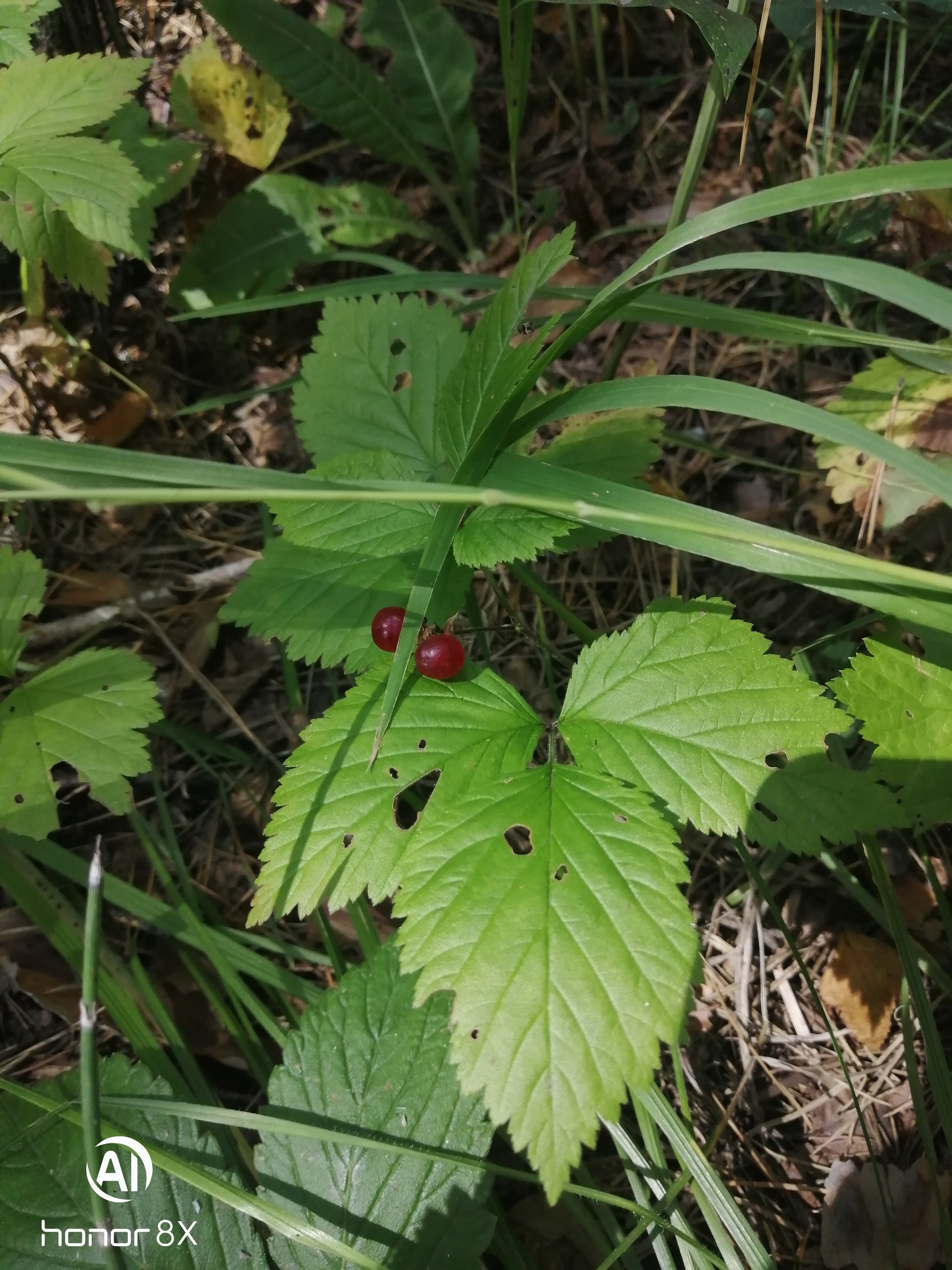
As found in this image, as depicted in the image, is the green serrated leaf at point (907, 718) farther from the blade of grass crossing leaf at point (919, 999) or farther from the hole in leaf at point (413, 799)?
the hole in leaf at point (413, 799)

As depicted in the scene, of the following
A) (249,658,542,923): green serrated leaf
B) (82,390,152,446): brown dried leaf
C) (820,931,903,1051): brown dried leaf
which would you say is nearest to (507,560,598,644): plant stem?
(249,658,542,923): green serrated leaf

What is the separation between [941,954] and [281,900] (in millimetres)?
1466

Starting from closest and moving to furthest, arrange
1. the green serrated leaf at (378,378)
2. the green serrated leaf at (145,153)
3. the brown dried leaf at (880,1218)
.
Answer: the brown dried leaf at (880,1218) → the green serrated leaf at (378,378) → the green serrated leaf at (145,153)

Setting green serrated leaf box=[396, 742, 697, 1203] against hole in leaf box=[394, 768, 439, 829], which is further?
hole in leaf box=[394, 768, 439, 829]

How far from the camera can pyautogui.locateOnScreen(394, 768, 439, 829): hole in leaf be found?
1.84 m

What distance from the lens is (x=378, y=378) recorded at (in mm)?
1806

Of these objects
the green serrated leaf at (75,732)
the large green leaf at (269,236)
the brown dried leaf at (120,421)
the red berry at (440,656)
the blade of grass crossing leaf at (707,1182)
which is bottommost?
the blade of grass crossing leaf at (707,1182)

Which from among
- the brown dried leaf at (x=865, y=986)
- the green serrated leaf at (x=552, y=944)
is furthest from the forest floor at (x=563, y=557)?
the green serrated leaf at (x=552, y=944)

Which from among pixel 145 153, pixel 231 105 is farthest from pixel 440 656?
pixel 231 105

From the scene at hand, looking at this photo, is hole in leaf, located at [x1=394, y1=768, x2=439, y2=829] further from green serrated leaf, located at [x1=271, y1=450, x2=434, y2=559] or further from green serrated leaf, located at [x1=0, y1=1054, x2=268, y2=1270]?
green serrated leaf, located at [x1=0, y1=1054, x2=268, y2=1270]

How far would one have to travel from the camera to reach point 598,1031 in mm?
1064

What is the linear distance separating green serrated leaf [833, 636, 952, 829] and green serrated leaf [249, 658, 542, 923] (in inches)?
23.2

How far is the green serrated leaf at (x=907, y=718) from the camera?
1413 millimetres

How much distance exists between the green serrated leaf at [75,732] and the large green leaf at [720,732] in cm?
93
